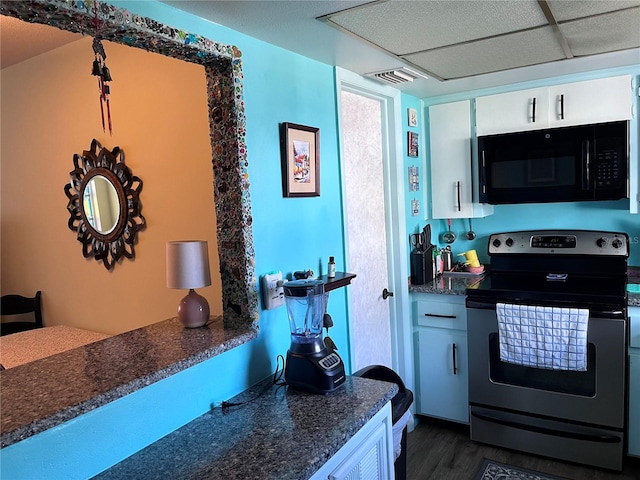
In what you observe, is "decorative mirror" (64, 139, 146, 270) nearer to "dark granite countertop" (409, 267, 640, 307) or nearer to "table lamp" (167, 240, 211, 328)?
"table lamp" (167, 240, 211, 328)

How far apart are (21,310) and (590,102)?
366 cm

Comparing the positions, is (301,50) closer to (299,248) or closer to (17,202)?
(299,248)

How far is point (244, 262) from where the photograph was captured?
1.80 metres

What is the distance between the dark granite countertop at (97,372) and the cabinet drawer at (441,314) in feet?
5.34

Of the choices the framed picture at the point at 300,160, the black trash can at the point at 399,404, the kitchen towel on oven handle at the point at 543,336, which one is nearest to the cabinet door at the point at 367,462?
the black trash can at the point at 399,404

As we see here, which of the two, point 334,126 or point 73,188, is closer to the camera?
point 334,126

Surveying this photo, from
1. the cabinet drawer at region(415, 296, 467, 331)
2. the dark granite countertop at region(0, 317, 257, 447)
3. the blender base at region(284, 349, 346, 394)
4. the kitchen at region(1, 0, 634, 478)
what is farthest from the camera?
the cabinet drawer at region(415, 296, 467, 331)

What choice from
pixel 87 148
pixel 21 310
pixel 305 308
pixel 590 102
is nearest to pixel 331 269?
pixel 305 308

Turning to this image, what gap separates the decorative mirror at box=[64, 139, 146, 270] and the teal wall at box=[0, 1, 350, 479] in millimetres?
726

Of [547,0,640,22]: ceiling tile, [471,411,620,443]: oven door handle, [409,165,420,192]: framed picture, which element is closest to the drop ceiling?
[547,0,640,22]: ceiling tile

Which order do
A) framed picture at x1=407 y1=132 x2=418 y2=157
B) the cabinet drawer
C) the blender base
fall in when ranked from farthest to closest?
framed picture at x1=407 y1=132 x2=418 y2=157
the cabinet drawer
the blender base

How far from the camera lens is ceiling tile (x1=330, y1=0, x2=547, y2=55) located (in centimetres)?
165

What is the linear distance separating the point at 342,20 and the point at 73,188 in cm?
185

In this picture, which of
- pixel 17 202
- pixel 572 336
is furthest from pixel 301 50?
pixel 17 202
